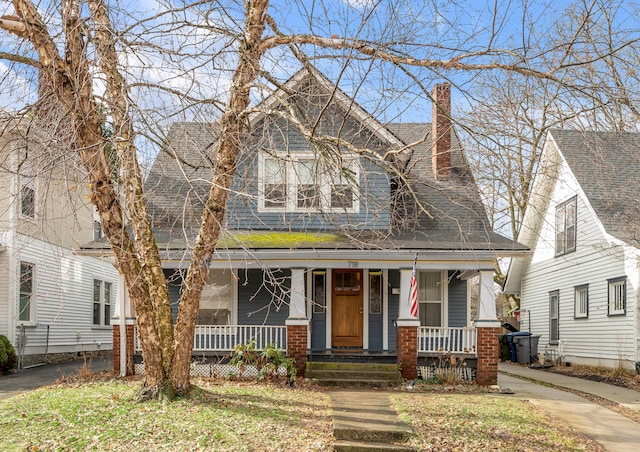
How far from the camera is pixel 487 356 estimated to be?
46.5 ft

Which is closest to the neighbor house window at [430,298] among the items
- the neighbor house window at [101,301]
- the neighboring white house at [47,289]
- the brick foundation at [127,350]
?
the brick foundation at [127,350]

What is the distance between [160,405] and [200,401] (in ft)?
2.09

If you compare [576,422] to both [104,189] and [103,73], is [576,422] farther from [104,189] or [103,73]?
[103,73]

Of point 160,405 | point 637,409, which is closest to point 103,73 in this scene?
point 160,405

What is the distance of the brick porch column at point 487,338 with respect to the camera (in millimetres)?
14148

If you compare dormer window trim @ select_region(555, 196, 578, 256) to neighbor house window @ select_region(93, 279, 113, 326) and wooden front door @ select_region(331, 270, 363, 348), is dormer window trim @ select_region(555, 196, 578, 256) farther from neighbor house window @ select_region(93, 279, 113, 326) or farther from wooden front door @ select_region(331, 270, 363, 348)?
neighbor house window @ select_region(93, 279, 113, 326)

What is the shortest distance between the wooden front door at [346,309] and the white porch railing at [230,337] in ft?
4.37

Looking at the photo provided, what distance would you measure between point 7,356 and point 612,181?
54.4 feet

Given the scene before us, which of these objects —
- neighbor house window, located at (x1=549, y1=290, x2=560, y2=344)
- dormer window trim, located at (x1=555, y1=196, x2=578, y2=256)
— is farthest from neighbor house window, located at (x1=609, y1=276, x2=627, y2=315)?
neighbor house window, located at (x1=549, y1=290, x2=560, y2=344)

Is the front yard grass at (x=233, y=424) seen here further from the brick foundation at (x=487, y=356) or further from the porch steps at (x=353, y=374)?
the brick foundation at (x=487, y=356)

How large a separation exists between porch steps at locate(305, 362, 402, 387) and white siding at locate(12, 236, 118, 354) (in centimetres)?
813

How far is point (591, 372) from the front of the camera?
18.6 meters

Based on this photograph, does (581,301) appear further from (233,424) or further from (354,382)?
(233,424)

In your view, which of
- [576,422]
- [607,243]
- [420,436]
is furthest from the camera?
[607,243]
